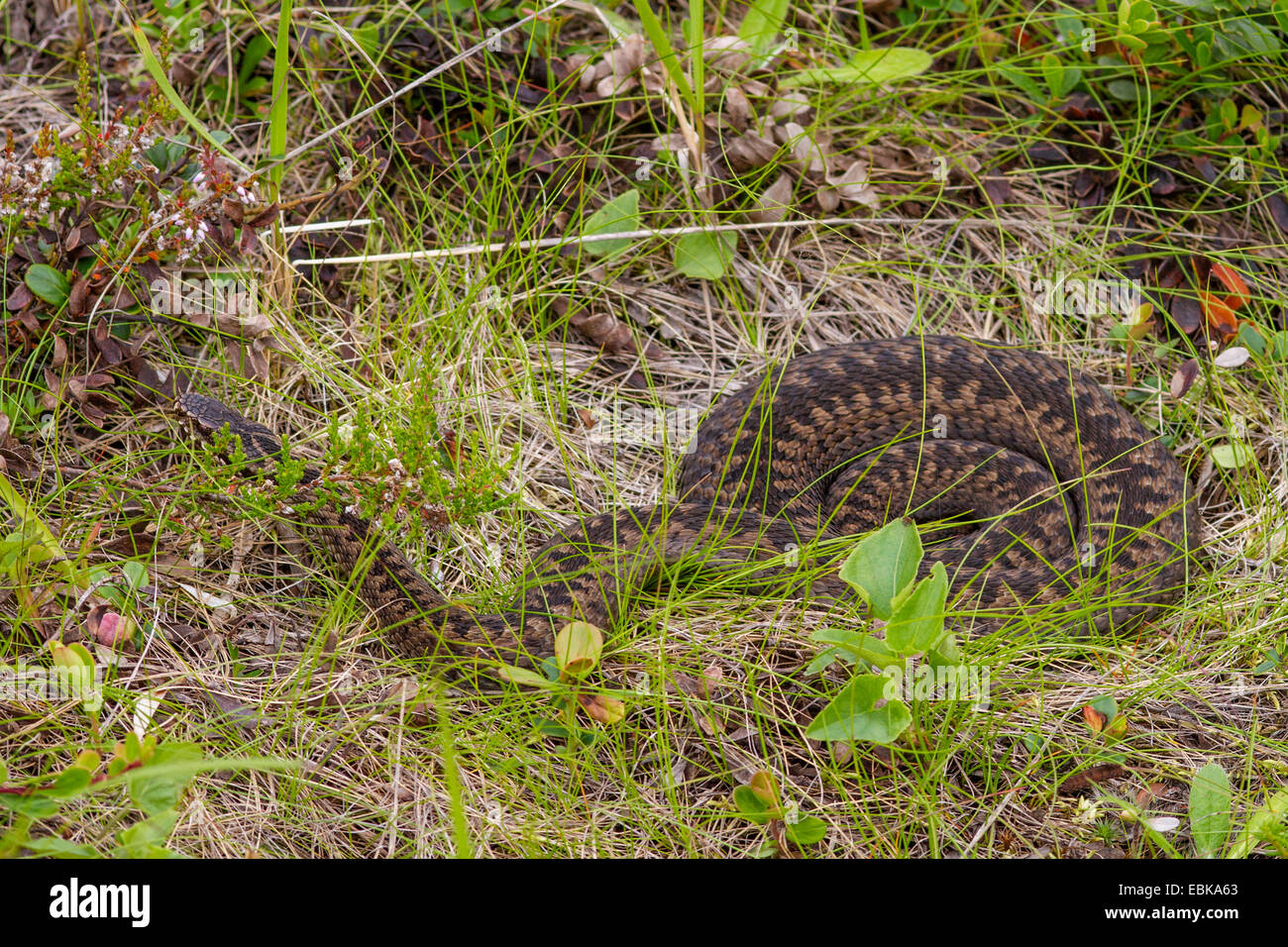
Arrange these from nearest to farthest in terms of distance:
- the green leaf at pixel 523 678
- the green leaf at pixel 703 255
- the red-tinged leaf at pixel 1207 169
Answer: the green leaf at pixel 523 678
the green leaf at pixel 703 255
the red-tinged leaf at pixel 1207 169

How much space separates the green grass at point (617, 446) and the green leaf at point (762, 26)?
24 cm

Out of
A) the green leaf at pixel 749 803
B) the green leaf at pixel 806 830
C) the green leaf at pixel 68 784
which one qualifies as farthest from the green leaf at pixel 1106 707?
the green leaf at pixel 68 784

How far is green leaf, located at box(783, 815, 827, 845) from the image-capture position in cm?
350

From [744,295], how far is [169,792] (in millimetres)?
3538

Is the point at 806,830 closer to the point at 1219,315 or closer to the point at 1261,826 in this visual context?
the point at 1261,826

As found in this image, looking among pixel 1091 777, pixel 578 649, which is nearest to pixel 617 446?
pixel 578 649

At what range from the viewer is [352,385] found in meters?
4.85

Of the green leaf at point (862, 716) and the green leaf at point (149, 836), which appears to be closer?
the green leaf at point (149, 836)

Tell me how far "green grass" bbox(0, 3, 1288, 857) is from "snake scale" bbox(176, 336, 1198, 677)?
0.61ft

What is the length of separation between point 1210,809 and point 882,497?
1903 mm

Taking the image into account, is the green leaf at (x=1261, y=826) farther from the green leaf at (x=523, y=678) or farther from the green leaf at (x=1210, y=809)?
the green leaf at (x=523, y=678)

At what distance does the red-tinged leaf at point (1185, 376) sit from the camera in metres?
5.11

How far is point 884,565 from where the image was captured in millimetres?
3637
